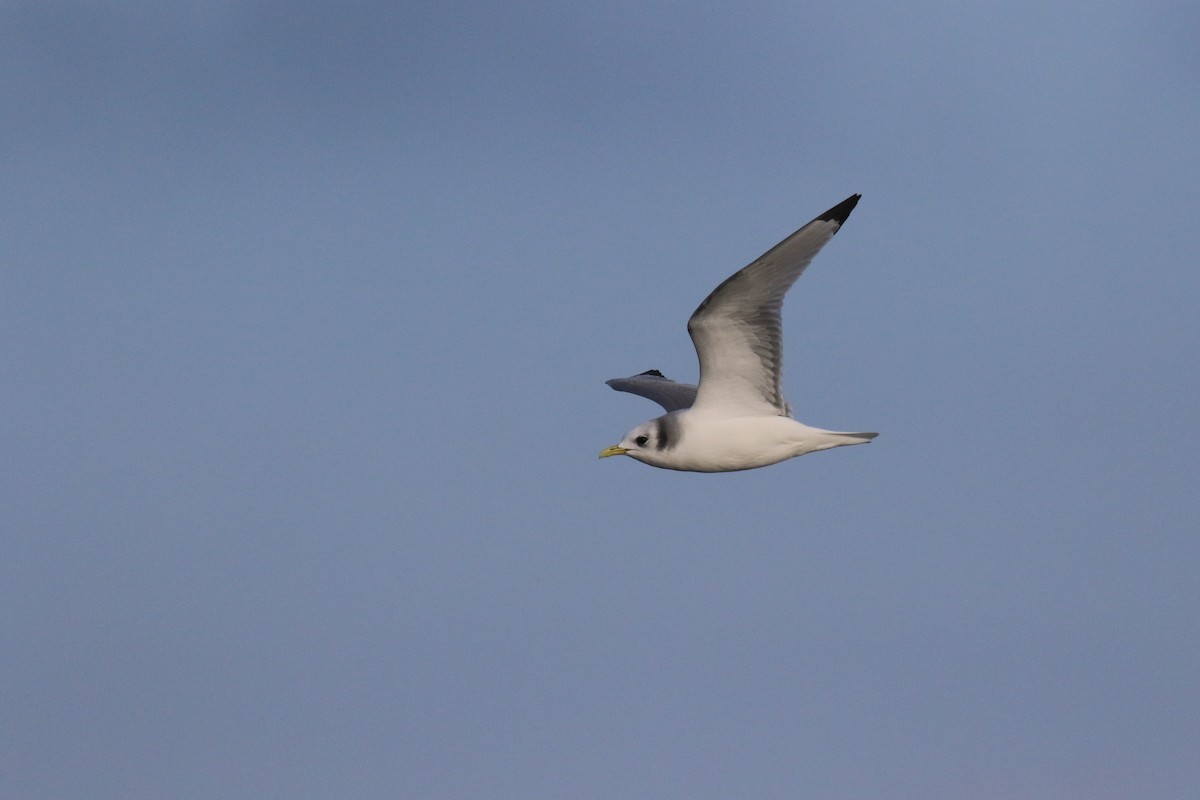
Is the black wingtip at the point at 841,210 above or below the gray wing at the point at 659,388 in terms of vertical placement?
above

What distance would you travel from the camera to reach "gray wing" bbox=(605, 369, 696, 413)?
18.6 metres

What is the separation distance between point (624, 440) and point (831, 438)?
2.34m

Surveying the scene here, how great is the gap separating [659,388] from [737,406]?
435 centimetres

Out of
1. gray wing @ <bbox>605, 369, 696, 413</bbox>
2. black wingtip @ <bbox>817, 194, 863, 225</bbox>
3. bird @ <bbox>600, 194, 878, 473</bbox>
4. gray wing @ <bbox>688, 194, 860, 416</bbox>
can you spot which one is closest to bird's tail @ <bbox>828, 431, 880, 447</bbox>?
bird @ <bbox>600, 194, 878, 473</bbox>

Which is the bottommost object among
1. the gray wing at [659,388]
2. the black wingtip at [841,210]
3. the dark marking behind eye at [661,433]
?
the dark marking behind eye at [661,433]

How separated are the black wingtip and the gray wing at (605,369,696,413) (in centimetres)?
457

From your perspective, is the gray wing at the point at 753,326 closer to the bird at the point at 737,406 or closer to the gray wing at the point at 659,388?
the bird at the point at 737,406

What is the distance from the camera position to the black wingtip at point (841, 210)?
1402cm

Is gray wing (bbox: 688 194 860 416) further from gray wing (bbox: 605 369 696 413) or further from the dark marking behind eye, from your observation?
gray wing (bbox: 605 369 696 413)

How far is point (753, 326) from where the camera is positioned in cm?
1462

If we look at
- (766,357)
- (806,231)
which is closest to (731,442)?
(766,357)

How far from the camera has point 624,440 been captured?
51.1 ft

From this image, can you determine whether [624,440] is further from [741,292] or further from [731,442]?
[741,292]

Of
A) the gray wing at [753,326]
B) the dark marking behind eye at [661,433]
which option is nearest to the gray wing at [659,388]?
the dark marking behind eye at [661,433]
